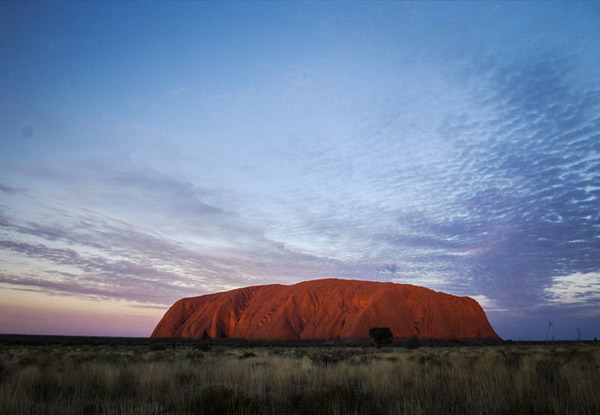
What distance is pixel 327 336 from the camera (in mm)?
78312

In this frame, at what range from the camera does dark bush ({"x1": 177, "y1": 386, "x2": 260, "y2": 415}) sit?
17.7ft

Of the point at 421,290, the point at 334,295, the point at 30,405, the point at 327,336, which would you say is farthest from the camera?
the point at 334,295

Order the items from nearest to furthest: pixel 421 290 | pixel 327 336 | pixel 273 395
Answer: pixel 273 395, pixel 327 336, pixel 421 290

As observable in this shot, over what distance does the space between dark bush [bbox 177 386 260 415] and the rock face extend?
70.6m

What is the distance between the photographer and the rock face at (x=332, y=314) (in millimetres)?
76938

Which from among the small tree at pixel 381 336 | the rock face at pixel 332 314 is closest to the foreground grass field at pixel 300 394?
the small tree at pixel 381 336

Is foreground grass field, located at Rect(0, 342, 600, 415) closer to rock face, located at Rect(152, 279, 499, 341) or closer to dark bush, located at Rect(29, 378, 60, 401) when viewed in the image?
dark bush, located at Rect(29, 378, 60, 401)

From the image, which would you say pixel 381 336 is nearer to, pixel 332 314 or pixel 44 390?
pixel 332 314

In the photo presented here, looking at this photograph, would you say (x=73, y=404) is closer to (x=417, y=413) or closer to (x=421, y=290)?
(x=417, y=413)

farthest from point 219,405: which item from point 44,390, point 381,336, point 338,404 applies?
point 381,336

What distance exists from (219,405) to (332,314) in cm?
8359

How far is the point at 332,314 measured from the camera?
280 feet

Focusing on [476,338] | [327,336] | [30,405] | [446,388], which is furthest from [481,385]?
→ [476,338]

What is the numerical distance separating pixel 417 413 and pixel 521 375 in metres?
4.42
